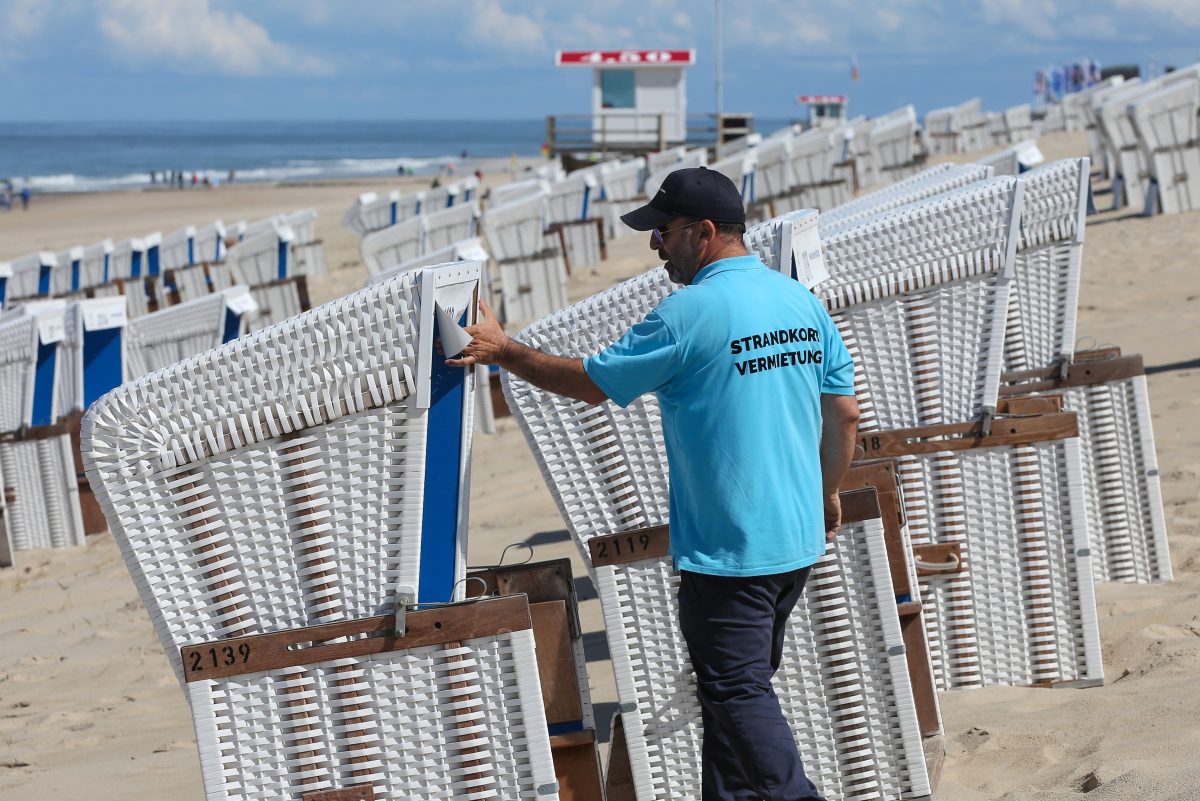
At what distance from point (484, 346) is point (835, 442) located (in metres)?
0.82

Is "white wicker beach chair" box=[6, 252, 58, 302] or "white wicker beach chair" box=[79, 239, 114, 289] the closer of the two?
"white wicker beach chair" box=[6, 252, 58, 302]

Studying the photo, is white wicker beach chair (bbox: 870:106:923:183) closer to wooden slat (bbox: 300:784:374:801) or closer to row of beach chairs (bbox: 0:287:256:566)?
row of beach chairs (bbox: 0:287:256:566)

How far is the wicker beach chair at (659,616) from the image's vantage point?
310cm

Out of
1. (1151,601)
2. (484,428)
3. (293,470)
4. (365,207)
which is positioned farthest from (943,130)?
(293,470)

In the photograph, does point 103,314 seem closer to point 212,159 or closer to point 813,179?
point 813,179

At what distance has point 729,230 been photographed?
9.30 feet

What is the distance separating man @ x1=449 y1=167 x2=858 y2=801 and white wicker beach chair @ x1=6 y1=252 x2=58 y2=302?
1446cm

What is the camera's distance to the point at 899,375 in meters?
3.71

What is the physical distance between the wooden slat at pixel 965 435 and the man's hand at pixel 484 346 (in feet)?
4.26

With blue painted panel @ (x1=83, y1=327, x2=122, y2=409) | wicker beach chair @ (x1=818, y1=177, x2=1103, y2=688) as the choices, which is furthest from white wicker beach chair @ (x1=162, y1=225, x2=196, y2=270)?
wicker beach chair @ (x1=818, y1=177, x2=1103, y2=688)

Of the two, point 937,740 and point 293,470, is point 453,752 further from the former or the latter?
point 937,740

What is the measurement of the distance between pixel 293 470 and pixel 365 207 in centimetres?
1510

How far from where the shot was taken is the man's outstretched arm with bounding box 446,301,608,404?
274 cm

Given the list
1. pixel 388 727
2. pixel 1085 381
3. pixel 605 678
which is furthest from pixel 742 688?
pixel 1085 381
